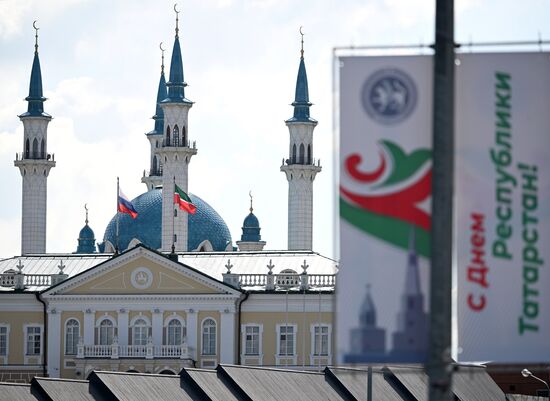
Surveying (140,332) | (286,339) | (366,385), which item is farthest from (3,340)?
(366,385)

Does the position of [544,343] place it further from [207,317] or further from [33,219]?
[33,219]

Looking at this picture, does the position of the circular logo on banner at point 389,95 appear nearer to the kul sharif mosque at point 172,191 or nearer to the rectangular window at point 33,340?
the rectangular window at point 33,340

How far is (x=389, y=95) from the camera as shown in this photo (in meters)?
22.1

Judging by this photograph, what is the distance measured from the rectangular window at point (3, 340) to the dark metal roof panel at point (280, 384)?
30203mm

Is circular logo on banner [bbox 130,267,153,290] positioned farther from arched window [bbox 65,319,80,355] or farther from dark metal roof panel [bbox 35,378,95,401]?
dark metal roof panel [bbox 35,378,95,401]

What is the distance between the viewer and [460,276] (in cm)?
2202

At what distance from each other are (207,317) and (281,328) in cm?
382

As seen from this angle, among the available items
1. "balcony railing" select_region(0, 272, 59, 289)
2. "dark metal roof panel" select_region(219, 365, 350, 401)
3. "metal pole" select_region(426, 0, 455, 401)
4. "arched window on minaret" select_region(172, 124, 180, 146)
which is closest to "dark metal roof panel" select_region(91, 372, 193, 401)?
"dark metal roof panel" select_region(219, 365, 350, 401)

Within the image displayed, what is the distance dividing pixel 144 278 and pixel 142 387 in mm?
38783

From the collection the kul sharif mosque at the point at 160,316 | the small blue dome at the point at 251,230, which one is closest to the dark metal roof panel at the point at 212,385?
the kul sharif mosque at the point at 160,316

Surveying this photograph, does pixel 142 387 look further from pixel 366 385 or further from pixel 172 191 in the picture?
pixel 172 191

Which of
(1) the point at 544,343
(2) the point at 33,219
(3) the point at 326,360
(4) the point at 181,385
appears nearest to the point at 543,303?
(1) the point at 544,343

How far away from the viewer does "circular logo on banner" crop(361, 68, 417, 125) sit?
22.0 metres

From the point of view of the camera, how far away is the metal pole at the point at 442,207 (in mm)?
20188
